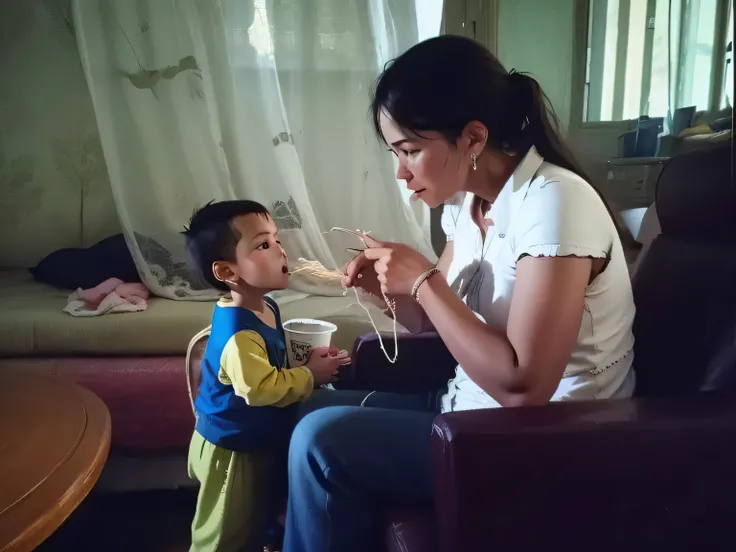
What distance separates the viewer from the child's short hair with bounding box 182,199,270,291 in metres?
1.13

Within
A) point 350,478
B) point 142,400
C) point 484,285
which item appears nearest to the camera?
point 350,478

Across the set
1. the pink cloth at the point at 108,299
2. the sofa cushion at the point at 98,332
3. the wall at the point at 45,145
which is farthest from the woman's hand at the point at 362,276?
the wall at the point at 45,145

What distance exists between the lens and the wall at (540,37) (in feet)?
5.58

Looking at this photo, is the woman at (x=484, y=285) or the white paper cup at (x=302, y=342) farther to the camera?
the white paper cup at (x=302, y=342)

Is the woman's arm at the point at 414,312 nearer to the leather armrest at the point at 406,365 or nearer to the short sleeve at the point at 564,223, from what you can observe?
the leather armrest at the point at 406,365

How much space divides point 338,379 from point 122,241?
39.3 inches

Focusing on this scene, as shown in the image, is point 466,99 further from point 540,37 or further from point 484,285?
point 540,37

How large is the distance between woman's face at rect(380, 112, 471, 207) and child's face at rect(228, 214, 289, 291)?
1.10 ft

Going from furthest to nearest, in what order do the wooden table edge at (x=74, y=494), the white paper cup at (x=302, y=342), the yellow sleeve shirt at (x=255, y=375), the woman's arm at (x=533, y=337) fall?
the white paper cup at (x=302, y=342) < the yellow sleeve shirt at (x=255, y=375) < the woman's arm at (x=533, y=337) < the wooden table edge at (x=74, y=494)

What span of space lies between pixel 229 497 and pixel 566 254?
787 millimetres

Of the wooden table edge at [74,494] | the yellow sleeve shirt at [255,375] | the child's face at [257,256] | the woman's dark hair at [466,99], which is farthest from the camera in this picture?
the child's face at [257,256]

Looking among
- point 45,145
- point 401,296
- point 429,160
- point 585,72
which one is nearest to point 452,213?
point 401,296

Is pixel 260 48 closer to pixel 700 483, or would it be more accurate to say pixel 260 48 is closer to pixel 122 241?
pixel 122 241

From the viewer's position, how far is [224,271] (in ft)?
3.68
